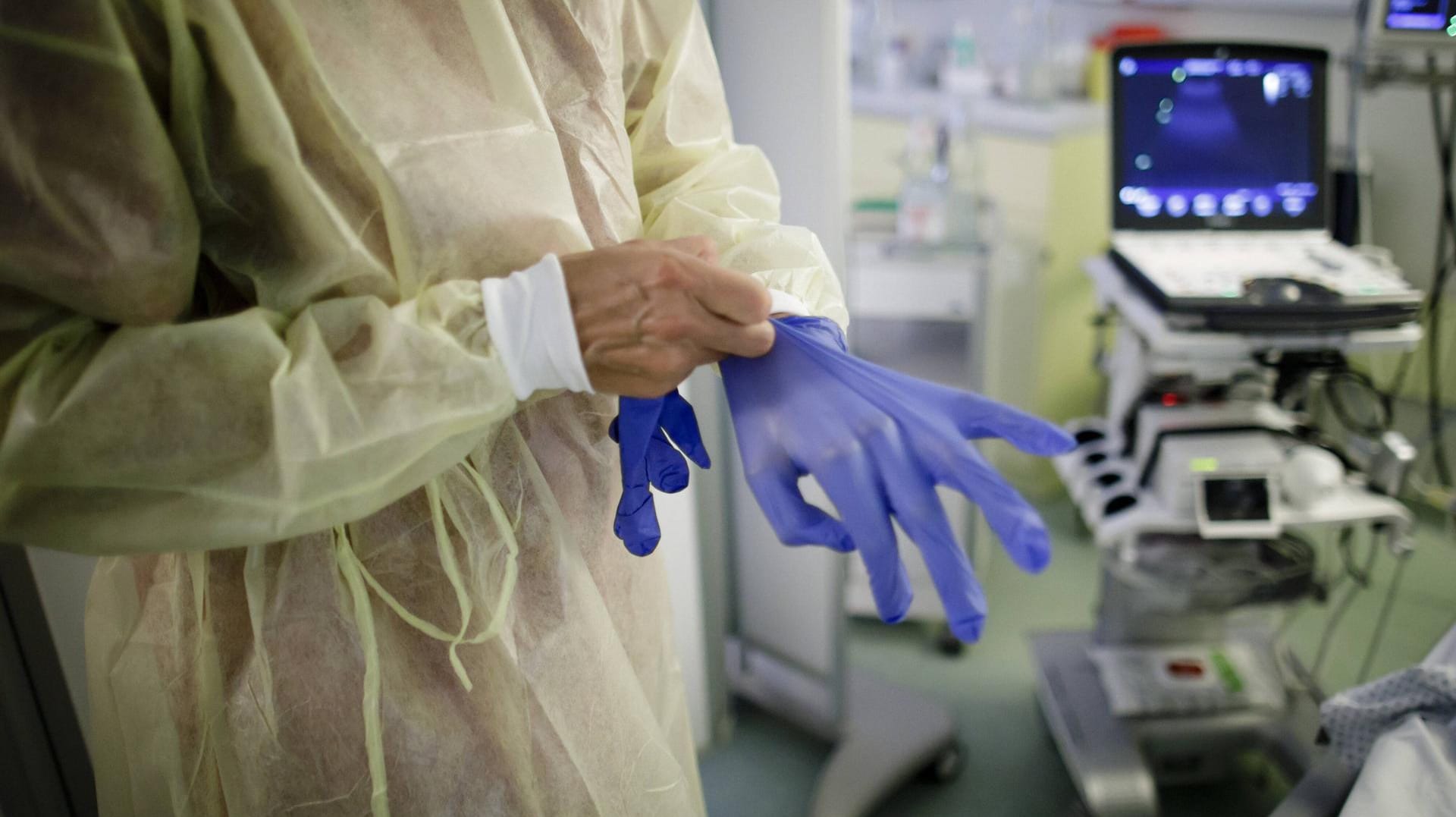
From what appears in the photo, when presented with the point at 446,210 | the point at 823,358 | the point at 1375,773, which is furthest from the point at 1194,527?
the point at 446,210

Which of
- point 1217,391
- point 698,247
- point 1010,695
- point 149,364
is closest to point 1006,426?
point 698,247

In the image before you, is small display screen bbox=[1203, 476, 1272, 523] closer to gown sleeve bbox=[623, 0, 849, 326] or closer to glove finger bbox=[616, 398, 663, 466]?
gown sleeve bbox=[623, 0, 849, 326]

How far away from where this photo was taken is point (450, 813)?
71 cm

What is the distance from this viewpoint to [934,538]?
1.92ft

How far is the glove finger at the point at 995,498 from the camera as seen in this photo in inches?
22.1

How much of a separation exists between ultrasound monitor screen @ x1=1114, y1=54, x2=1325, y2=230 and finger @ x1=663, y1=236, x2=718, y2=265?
1.08 m

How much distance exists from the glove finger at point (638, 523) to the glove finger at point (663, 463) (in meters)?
0.03

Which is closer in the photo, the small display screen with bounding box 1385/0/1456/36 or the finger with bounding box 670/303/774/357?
the finger with bounding box 670/303/774/357

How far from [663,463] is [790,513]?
7.5 inches

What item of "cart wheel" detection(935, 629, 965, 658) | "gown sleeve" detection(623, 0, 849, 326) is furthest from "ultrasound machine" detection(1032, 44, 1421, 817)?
"gown sleeve" detection(623, 0, 849, 326)

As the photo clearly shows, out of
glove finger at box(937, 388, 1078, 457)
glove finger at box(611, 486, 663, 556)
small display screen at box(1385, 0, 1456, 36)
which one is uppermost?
small display screen at box(1385, 0, 1456, 36)

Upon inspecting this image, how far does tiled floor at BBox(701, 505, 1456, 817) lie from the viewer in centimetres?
168

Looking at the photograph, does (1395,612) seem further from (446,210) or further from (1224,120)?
(446,210)

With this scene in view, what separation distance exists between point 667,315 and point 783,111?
0.86 meters
